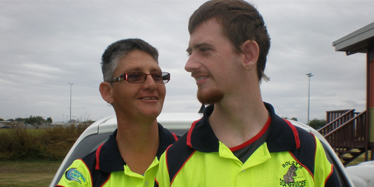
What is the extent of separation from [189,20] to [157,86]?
0.78m

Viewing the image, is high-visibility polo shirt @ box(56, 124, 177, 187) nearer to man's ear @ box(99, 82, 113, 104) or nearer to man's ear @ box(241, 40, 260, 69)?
man's ear @ box(99, 82, 113, 104)

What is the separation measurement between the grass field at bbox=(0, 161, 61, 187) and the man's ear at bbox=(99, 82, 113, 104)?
8.11 meters

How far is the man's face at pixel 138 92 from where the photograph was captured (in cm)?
242

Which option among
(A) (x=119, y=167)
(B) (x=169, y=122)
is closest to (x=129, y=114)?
(A) (x=119, y=167)

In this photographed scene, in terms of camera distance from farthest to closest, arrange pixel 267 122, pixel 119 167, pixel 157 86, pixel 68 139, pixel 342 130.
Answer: pixel 68 139, pixel 342 130, pixel 157 86, pixel 119 167, pixel 267 122

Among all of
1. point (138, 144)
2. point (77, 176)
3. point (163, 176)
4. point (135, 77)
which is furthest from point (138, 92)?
point (163, 176)

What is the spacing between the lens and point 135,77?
2.51 meters

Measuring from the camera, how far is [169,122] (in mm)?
2986

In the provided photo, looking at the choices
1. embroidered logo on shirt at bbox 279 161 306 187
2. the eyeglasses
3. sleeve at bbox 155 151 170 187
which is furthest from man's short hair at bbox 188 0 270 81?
the eyeglasses

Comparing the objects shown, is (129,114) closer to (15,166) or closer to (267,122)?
(267,122)

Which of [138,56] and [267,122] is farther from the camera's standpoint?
[138,56]

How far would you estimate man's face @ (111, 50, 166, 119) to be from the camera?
7.93 feet

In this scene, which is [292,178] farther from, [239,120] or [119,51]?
[119,51]

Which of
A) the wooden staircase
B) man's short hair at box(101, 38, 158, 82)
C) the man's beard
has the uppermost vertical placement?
man's short hair at box(101, 38, 158, 82)
